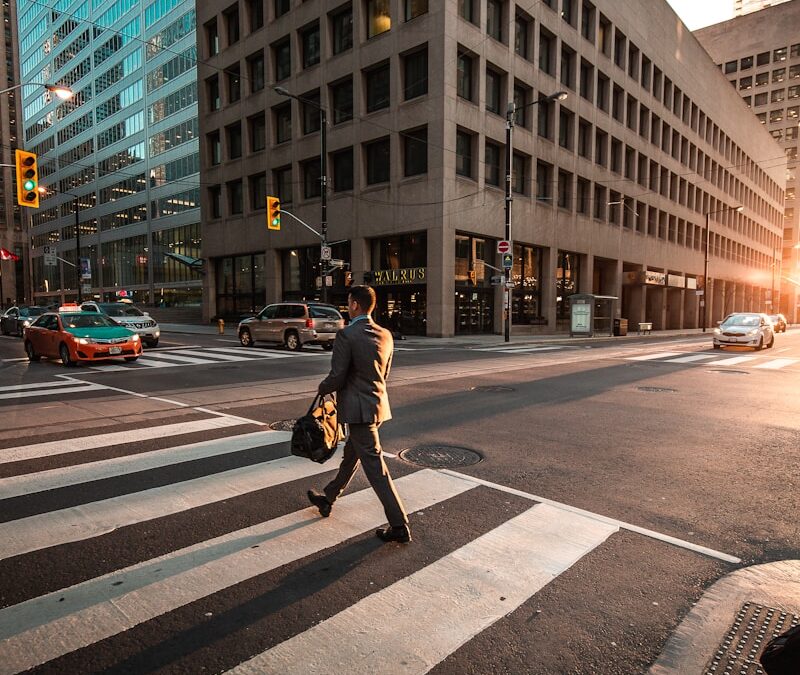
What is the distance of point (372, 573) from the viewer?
319 cm

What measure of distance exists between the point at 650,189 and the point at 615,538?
161ft

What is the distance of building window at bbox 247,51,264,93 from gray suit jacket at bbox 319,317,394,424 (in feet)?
127

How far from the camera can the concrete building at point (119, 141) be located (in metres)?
52.2

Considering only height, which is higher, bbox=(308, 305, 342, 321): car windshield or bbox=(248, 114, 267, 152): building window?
bbox=(248, 114, 267, 152): building window

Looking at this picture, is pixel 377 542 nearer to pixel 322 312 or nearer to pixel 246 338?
pixel 322 312

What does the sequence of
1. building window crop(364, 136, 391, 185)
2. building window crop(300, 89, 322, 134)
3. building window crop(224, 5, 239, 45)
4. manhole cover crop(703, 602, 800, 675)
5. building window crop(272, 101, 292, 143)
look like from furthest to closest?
building window crop(224, 5, 239, 45) < building window crop(272, 101, 292, 143) < building window crop(300, 89, 322, 134) < building window crop(364, 136, 391, 185) < manhole cover crop(703, 602, 800, 675)

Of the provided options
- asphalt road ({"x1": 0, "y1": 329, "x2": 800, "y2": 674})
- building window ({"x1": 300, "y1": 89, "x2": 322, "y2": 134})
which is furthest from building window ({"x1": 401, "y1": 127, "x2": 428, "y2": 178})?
asphalt road ({"x1": 0, "y1": 329, "x2": 800, "y2": 674})

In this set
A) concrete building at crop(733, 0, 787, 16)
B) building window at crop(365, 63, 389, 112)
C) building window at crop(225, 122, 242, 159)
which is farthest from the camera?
concrete building at crop(733, 0, 787, 16)

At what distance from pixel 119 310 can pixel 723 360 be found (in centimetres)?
2283

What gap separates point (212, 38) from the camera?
4144cm

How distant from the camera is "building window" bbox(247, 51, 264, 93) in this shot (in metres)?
36.8

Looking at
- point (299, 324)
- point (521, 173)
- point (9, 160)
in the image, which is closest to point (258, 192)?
point (521, 173)

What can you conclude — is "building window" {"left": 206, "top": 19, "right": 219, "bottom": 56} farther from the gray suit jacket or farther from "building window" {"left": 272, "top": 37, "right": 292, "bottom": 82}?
the gray suit jacket

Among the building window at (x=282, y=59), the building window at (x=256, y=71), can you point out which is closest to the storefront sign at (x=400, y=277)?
the building window at (x=282, y=59)
